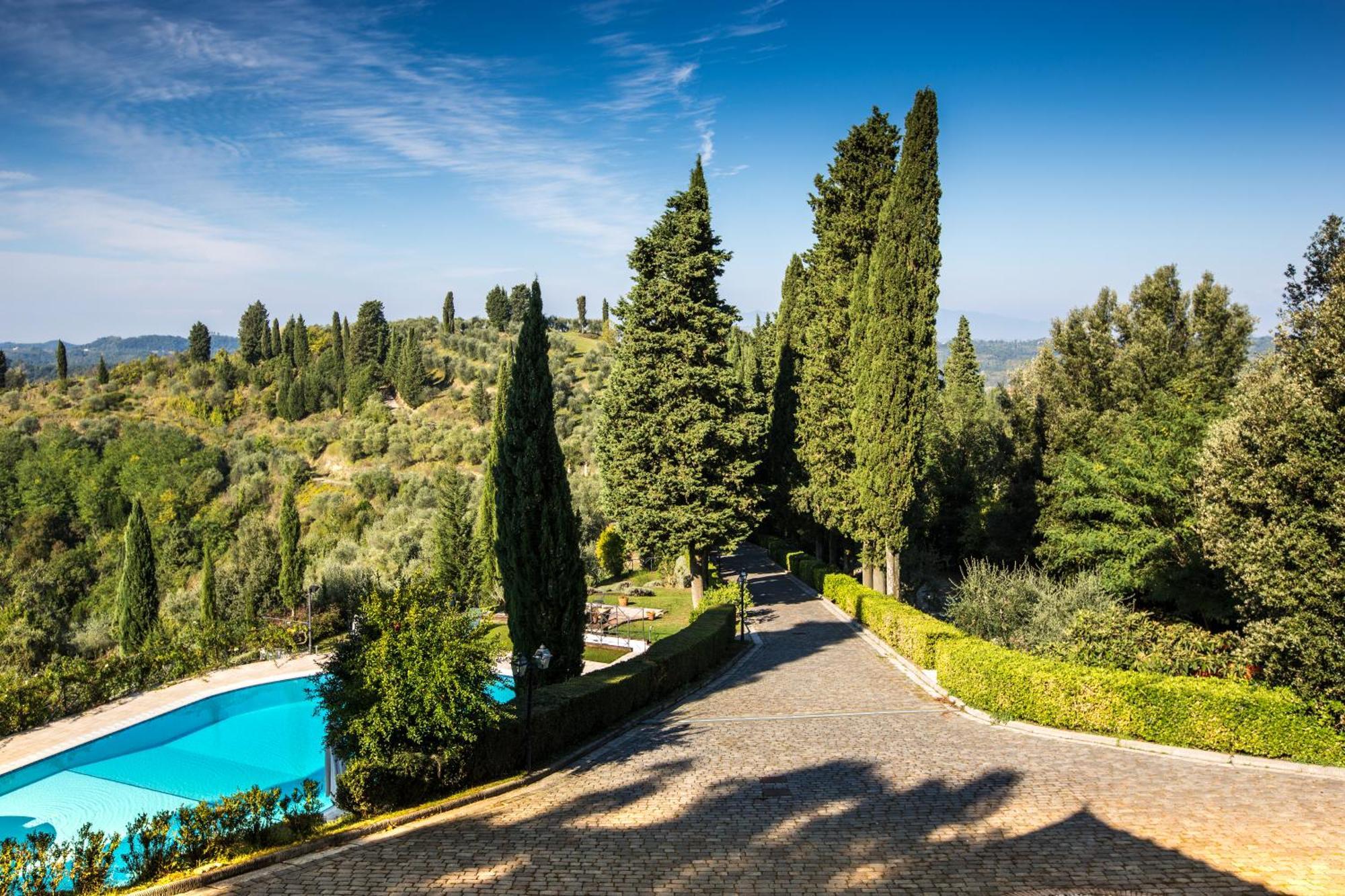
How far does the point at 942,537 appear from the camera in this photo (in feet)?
126

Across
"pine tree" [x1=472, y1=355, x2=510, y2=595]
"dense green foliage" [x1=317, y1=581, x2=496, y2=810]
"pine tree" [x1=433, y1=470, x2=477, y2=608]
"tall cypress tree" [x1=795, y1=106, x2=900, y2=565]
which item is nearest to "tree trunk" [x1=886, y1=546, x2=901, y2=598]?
"tall cypress tree" [x1=795, y1=106, x2=900, y2=565]

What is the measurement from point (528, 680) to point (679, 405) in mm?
14983

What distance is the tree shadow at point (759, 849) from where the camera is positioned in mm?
7823

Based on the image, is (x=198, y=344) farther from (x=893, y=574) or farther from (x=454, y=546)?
(x=893, y=574)

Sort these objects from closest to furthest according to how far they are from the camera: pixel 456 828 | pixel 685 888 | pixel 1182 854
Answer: pixel 685 888, pixel 1182 854, pixel 456 828

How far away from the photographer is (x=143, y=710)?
20.8 meters

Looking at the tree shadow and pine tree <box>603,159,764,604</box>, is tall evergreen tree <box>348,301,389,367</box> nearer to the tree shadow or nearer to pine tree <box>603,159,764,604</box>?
pine tree <box>603,159,764,604</box>

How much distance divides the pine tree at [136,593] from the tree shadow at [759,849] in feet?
81.9

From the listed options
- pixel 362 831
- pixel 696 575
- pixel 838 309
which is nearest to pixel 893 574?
pixel 696 575

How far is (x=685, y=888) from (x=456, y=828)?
3480mm

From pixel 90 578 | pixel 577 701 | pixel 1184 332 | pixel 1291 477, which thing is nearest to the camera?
pixel 1291 477

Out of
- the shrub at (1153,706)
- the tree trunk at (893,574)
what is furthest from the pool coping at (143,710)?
the tree trunk at (893,574)

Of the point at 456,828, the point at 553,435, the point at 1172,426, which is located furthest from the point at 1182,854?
the point at 1172,426

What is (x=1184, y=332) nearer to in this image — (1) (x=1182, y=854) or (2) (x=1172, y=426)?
(2) (x=1172, y=426)
